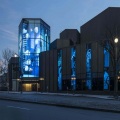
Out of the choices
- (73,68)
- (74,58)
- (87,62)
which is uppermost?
(74,58)

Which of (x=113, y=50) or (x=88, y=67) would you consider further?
(x=88, y=67)

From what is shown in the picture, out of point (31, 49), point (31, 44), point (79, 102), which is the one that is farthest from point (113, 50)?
point (31, 44)

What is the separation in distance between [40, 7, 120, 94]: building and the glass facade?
546cm

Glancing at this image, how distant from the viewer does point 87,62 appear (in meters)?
69.4

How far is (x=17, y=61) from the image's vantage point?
103375 mm

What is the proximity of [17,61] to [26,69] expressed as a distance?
31.4 feet

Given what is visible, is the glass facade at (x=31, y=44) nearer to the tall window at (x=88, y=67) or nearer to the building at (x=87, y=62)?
the building at (x=87, y=62)

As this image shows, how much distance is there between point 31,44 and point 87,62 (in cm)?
2735

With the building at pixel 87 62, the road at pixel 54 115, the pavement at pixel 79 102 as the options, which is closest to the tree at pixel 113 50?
the building at pixel 87 62

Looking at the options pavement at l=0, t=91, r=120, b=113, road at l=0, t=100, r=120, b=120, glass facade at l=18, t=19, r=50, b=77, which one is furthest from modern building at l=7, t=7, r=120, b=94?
road at l=0, t=100, r=120, b=120

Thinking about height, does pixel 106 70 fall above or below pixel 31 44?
below

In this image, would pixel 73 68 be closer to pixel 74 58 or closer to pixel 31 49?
pixel 74 58

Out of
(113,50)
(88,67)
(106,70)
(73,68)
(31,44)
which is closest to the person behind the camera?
(113,50)

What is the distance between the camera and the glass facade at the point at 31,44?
92.8 m
